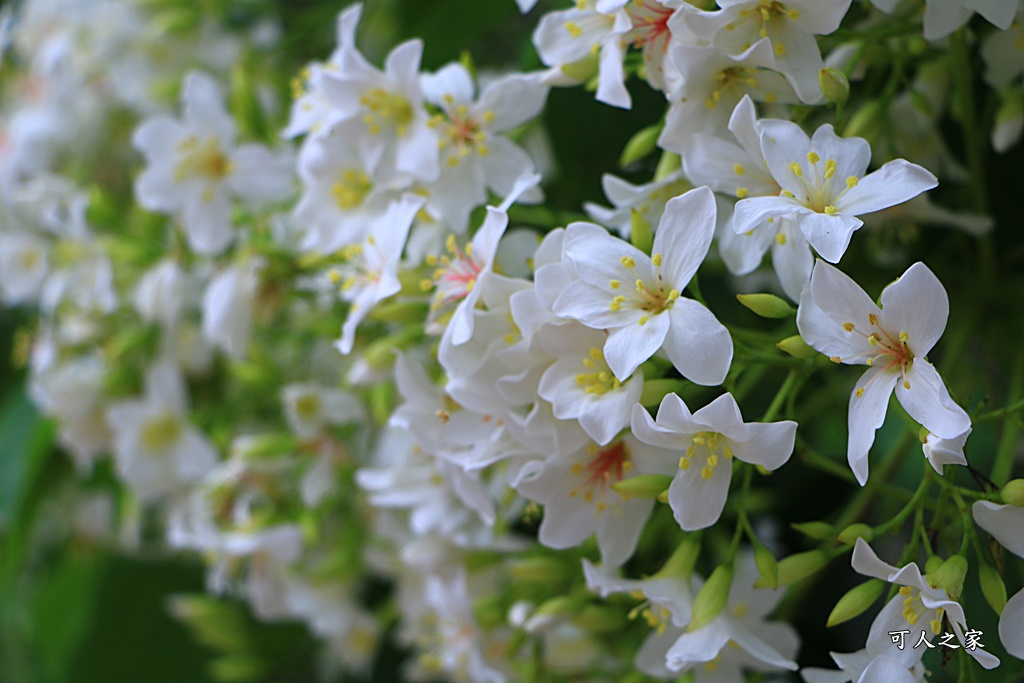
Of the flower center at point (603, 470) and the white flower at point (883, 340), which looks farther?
the flower center at point (603, 470)

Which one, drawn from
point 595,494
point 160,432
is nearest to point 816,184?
point 595,494

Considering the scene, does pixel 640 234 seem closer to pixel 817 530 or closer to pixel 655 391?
pixel 655 391

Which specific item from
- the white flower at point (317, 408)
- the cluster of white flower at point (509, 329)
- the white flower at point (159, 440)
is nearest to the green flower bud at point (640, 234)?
the cluster of white flower at point (509, 329)

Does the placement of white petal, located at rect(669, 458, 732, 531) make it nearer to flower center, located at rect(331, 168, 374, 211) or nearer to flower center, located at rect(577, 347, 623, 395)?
flower center, located at rect(577, 347, 623, 395)

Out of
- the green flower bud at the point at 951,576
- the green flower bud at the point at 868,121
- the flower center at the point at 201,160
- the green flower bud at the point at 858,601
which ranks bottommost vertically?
the green flower bud at the point at 858,601

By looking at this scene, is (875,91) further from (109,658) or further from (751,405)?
(109,658)

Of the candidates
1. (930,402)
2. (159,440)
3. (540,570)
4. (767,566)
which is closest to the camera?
(930,402)

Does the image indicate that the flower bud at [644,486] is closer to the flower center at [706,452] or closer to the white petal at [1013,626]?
the flower center at [706,452]
